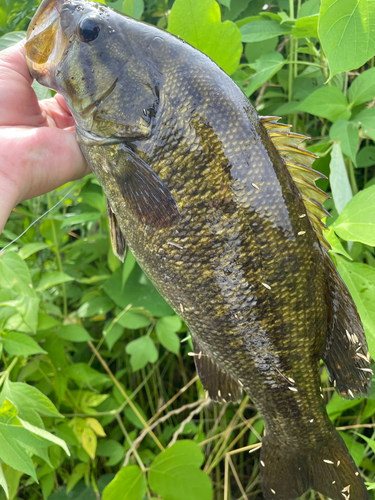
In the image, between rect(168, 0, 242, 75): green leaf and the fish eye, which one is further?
rect(168, 0, 242, 75): green leaf

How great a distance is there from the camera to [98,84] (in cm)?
88

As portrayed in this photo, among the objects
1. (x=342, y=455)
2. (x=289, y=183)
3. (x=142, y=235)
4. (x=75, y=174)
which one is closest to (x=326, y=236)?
(x=289, y=183)

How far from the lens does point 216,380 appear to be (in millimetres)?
1090

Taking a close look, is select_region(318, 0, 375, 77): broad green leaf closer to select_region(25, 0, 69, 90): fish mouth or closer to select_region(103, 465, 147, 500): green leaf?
select_region(25, 0, 69, 90): fish mouth

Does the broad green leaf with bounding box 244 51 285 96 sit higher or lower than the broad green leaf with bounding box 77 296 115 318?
higher

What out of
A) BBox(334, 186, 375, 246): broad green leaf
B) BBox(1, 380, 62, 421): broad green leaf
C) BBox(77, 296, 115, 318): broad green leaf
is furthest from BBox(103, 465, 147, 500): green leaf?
BBox(334, 186, 375, 246): broad green leaf

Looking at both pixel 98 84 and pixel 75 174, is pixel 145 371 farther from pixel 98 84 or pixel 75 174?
pixel 98 84

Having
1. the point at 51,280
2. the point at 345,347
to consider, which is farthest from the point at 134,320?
the point at 345,347

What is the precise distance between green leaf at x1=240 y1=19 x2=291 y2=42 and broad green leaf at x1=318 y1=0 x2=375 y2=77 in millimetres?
457

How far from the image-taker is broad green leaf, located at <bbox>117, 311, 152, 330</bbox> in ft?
4.73

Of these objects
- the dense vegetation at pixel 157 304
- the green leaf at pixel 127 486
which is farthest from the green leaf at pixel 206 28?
the green leaf at pixel 127 486

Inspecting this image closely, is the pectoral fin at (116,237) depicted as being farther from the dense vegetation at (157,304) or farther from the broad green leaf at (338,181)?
the broad green leaf at (338,181)

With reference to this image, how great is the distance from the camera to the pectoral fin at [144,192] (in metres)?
0.84

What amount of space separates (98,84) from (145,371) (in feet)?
4.45
